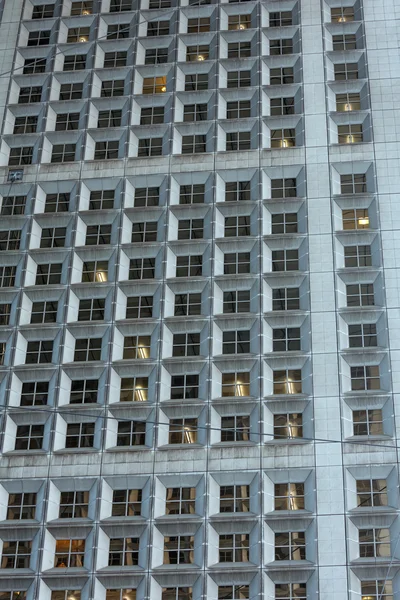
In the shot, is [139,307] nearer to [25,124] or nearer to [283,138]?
[283,138]

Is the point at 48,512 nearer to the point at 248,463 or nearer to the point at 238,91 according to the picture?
the point at 248,463

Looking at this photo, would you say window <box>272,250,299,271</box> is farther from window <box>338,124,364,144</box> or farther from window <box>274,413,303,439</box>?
window <box>274,413,303,439</box>

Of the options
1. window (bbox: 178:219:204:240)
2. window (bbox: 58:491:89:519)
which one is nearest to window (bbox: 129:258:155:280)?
window (bbox: 178:219:204:240)

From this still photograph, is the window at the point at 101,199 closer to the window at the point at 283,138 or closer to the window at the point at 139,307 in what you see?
the window at the point at 139,307

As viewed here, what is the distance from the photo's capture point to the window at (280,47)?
195ft

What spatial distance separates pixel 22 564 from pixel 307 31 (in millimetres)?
32637

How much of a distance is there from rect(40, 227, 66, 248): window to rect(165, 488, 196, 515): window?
48.9 ft

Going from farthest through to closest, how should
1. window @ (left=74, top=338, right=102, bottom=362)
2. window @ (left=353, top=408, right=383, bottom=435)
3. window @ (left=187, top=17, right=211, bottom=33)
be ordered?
window @ (left=187, top=17, right=211, bottom=33), window @ (left=74, top=338, right=102, bottom=362), window @ (left=353, top=408, right=383, bottom=435)

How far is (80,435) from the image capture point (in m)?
48.7

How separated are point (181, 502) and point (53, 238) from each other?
52.6 ft

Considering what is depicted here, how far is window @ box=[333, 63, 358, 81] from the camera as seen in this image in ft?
190

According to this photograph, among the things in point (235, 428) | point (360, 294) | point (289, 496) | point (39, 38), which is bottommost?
point (289, 496)

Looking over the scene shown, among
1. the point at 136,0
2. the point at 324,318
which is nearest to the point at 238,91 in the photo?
the point at 136,0

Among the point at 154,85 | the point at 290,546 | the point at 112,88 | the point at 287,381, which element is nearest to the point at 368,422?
the point at 287,381
